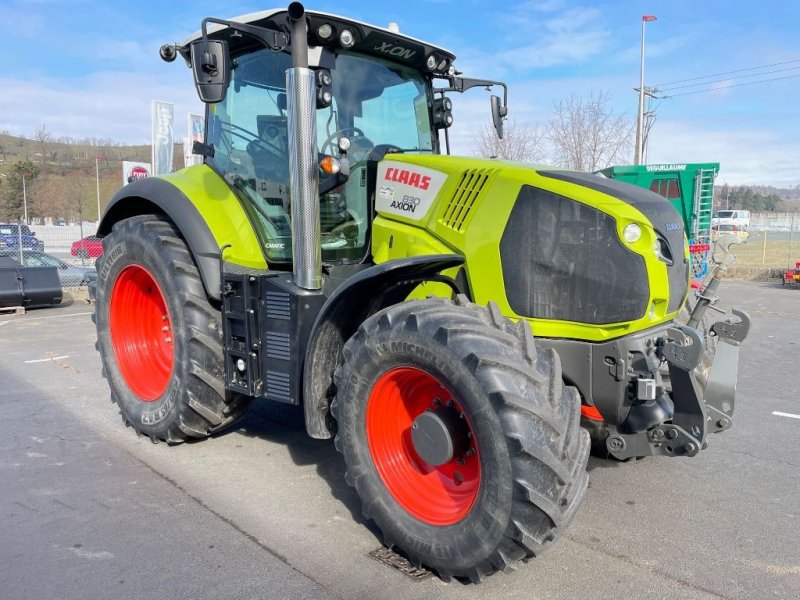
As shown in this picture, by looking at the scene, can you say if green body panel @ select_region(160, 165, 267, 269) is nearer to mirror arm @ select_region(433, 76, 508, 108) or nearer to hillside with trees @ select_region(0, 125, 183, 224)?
mirror arm @ select_region(433, 76, 508, 108)

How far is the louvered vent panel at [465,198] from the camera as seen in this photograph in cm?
343

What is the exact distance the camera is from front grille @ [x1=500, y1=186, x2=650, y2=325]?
3045 mm

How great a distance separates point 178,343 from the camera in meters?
4.26

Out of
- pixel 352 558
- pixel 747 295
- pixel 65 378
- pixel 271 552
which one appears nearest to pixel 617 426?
pixel 352 558

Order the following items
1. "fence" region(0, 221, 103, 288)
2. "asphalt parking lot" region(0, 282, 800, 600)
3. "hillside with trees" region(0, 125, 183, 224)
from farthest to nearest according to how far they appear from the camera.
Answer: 1. "hillside with trees" region(0, 125, 183, 224)
2. "fence" region(0, 221, 103, 288)
3. "asphalt parking lot" region(0, 282, 800, 600)

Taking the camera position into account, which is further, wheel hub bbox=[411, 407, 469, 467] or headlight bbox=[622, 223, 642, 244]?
headlight bbox=[622, 223, 642, 244]

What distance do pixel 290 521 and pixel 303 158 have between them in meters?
1.93

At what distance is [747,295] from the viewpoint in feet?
48.7

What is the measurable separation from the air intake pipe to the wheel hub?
1.12 m

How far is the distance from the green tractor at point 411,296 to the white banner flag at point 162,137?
40.2ft

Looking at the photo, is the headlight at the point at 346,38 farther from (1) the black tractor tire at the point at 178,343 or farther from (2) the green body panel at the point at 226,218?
(1) the black tractor tire at the point at 178,343

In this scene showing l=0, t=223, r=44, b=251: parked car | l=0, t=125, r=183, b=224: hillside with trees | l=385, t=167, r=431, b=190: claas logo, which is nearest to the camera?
l=385, t=167, r=431, b=190: claas logo

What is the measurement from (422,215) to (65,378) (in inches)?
195

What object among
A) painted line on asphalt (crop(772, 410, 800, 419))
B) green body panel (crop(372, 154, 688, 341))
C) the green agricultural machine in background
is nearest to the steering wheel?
green body panel (crop(372, 154, 688, 341))
